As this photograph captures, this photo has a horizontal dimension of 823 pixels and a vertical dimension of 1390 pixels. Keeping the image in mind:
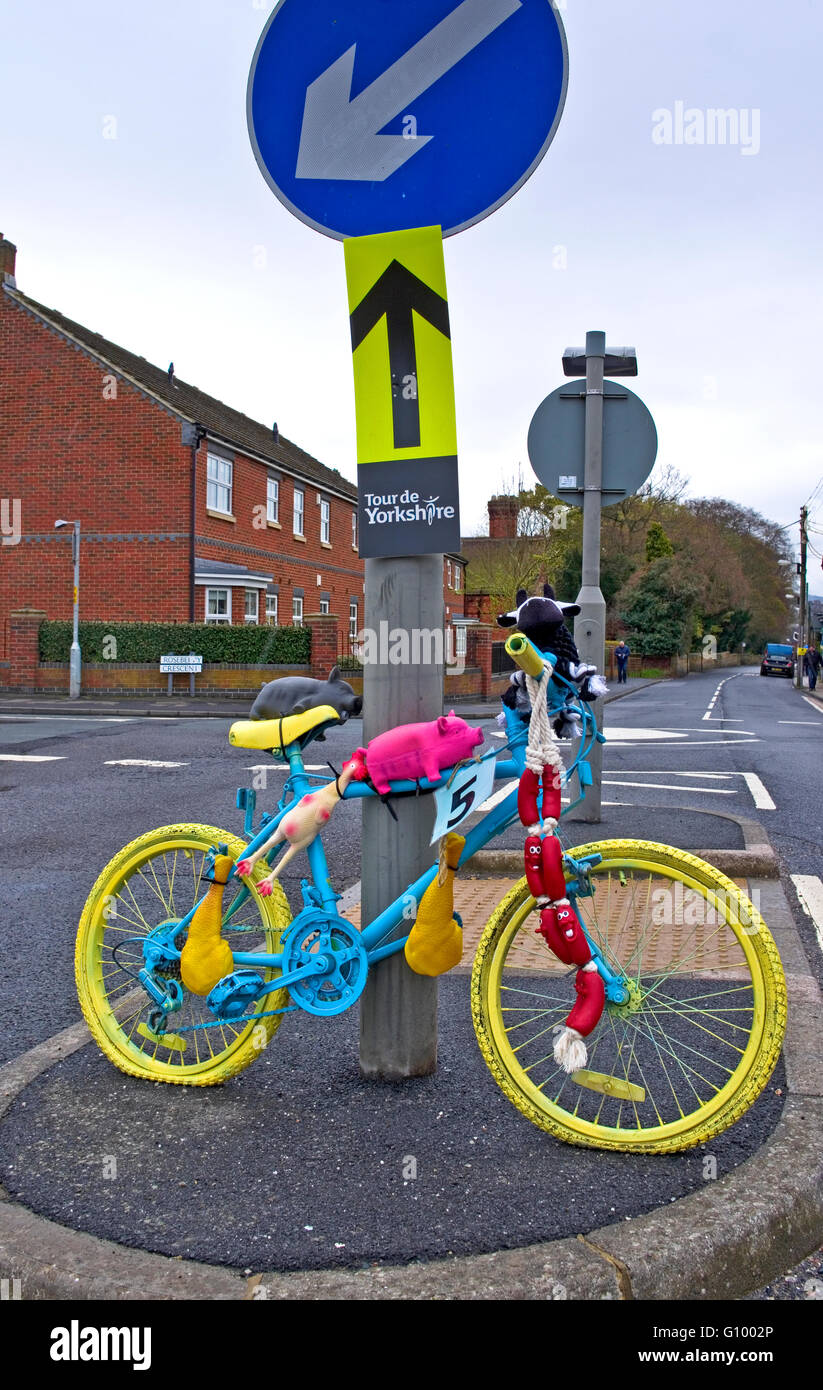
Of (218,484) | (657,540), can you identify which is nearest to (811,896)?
(218,484)

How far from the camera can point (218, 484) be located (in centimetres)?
2828

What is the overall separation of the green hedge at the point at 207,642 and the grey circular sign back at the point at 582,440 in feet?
59.0

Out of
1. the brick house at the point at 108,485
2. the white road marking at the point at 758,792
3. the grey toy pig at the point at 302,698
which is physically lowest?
the white road marking at the point at 758,792

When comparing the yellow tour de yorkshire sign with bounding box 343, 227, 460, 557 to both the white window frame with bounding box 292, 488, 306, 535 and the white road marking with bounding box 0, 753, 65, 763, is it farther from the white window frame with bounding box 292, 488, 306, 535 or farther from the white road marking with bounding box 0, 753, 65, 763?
the white window frame with bounding box 292, 488, 306, 535

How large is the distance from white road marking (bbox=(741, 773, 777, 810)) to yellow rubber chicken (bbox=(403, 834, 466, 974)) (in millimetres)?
6904

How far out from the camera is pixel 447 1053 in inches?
130

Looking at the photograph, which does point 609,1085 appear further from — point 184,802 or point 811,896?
point 184,802

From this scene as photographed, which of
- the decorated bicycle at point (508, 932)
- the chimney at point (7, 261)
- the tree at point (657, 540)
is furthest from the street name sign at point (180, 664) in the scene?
the tree at point (657, 540)

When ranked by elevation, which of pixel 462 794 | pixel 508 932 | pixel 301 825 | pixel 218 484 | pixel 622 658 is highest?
pixel 218 484

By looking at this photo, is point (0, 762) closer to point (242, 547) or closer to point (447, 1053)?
point (447, 1053)

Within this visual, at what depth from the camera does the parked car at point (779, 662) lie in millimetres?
67500

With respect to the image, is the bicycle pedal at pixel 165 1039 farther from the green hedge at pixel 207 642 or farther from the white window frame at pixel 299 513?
the white window frame at pixel 299 513

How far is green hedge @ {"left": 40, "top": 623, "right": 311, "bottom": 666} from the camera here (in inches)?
989

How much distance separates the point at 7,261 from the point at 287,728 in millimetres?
30635
